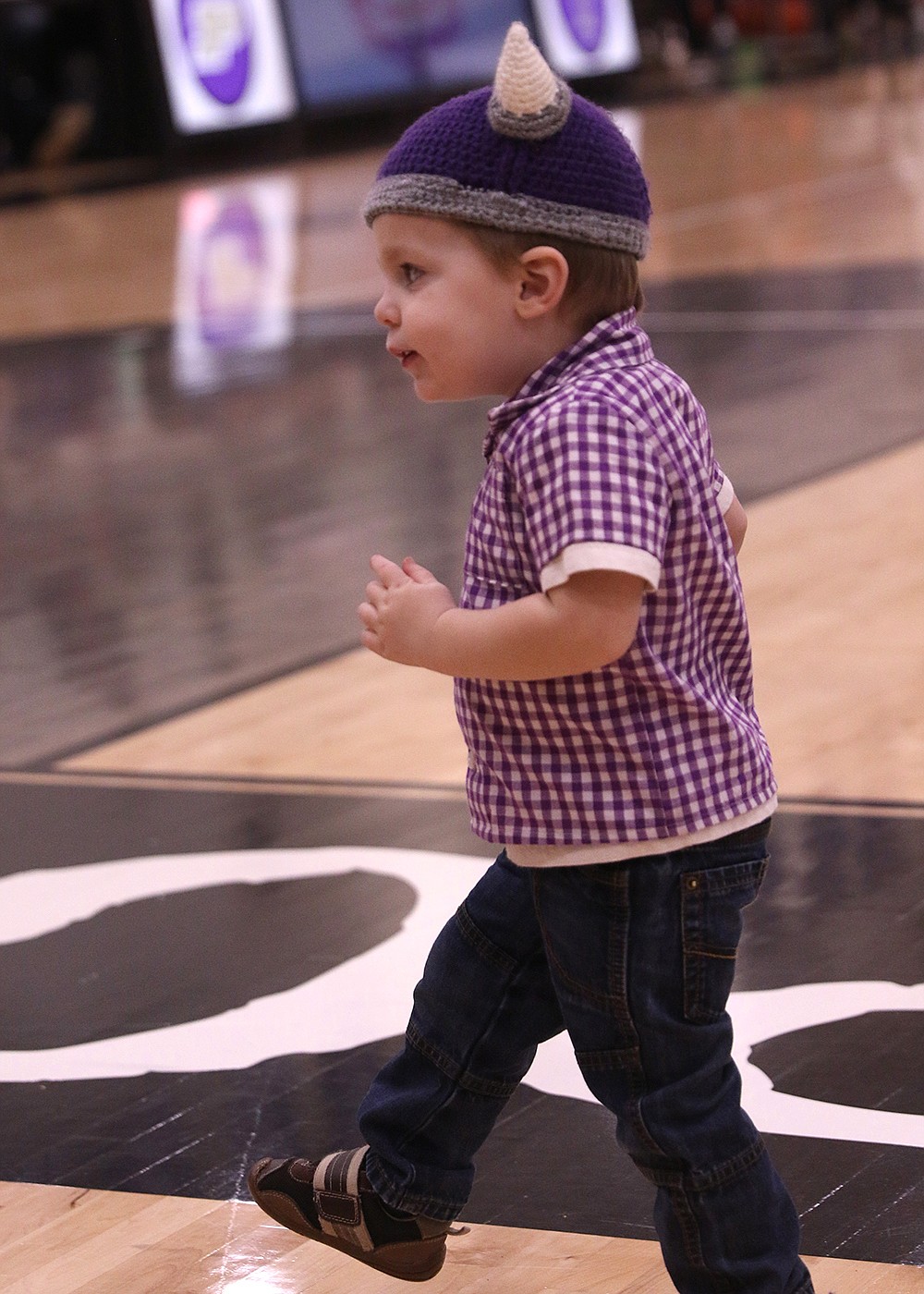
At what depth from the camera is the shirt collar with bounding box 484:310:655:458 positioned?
1780 mm

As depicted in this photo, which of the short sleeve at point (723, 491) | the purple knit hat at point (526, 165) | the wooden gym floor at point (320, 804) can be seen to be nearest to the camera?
the purple knit hat at point (526, 165)

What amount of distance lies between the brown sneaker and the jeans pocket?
0.39 meters

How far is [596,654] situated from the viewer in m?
1.70

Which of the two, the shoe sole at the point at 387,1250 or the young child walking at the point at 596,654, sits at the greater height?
the young child walking at the point at 596,654

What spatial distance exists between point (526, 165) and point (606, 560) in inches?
13.5

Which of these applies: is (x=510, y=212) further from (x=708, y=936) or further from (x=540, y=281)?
(x=708, y=936)

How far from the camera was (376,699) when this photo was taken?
14.2 feet

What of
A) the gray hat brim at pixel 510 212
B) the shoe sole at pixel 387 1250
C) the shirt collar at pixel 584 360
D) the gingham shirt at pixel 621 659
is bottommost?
the shoe sole at pixel 387 1250

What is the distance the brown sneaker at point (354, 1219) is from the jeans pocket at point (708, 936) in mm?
392

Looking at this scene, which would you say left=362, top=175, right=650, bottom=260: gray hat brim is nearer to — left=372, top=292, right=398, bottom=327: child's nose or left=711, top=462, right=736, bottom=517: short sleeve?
left=372, top=292, right=398, bottom=327: child's nose

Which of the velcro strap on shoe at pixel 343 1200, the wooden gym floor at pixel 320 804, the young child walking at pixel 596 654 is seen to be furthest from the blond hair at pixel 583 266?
the wooden gym floor at pixel 320 804

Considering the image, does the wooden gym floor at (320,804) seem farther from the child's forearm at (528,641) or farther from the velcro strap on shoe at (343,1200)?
the child's forearm at (528,641)

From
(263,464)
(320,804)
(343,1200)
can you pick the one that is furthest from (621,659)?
(263,464)

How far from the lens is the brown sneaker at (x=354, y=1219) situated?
6.59 ft
